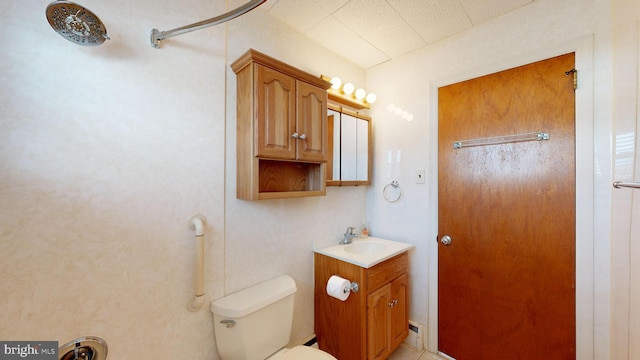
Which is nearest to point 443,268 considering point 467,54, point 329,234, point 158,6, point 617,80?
point 329,234

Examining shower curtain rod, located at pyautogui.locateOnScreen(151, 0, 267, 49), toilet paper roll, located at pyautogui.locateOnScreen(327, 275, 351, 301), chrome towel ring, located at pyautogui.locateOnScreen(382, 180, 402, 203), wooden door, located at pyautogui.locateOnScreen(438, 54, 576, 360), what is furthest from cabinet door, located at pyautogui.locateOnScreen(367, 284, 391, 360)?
shower curtain rod, located at pyautogui.locateOnScreen(151, 0, 267, 49)

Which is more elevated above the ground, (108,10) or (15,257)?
(108,10)

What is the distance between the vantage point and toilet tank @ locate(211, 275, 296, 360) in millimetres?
1188

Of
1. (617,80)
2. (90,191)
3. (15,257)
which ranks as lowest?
(15,257)

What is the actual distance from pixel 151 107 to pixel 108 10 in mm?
403

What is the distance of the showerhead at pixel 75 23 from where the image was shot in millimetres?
774

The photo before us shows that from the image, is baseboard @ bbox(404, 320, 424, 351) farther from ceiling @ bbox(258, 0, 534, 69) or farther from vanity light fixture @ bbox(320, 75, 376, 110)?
ceiling @ bbox(258, 0, 534, 69)

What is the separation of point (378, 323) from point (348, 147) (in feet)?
4.37

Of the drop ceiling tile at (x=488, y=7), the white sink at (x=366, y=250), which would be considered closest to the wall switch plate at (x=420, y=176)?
the white sink at (x=366, y=250)

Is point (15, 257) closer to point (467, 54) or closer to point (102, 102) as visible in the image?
point (102, 102)

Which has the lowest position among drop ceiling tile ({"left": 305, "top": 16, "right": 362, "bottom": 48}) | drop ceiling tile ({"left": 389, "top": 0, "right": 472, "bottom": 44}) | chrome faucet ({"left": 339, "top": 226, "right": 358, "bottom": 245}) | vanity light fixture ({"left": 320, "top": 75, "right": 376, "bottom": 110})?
chrome faucet ({"left": 339, "top": 226, "right": 358, "bottom": 245})

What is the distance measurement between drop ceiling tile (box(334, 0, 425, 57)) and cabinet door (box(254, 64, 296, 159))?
0.64 metres

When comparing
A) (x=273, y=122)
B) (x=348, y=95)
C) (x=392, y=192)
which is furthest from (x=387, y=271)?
(x=348, y=95)

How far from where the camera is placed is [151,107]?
109 centimetres
